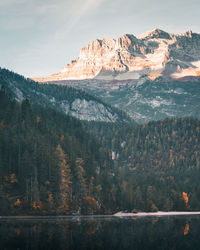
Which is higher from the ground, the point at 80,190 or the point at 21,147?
the point at 21,147

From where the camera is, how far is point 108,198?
198 m

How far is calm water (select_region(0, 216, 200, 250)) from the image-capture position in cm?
9831

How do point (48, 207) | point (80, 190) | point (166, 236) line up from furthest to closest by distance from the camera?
point (80, 190), point (48, 207), point (166, 236)

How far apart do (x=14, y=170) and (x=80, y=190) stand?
2966 cm

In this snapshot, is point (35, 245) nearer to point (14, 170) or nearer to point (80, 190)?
point (14, 170)

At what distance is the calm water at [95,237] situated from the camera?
9831cm

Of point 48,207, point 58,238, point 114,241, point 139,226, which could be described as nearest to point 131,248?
point 114,241

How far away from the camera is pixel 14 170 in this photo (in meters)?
174

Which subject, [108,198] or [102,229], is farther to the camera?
[108,198]

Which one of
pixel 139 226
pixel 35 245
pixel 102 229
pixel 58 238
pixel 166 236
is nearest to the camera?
pixel 35 245

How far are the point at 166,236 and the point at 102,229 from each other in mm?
19130

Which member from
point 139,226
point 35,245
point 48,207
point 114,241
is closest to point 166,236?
point 114,241

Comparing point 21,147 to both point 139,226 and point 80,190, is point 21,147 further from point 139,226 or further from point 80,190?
point 139,226

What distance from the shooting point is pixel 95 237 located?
11106cm
